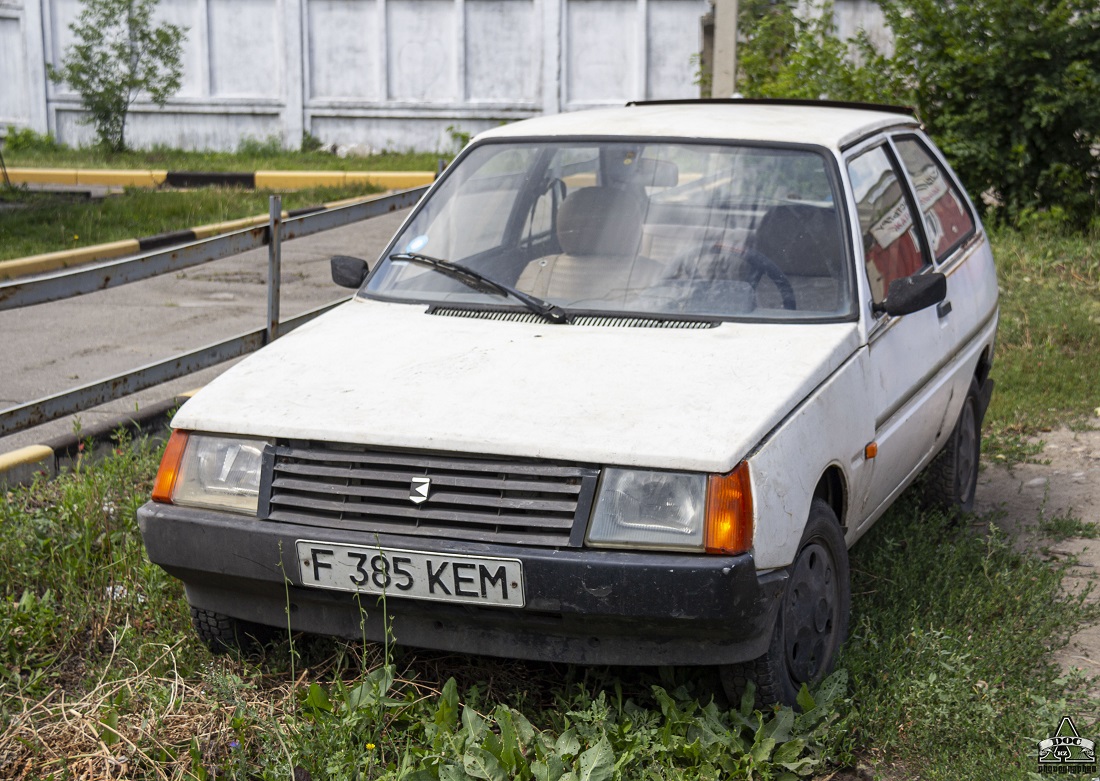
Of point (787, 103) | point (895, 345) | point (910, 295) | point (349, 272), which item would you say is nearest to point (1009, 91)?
point (787, 103)

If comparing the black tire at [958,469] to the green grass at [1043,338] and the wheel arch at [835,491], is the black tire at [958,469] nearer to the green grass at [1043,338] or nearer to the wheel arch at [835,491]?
the green grass at [1043,338]

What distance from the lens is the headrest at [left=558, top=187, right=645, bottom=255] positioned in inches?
156

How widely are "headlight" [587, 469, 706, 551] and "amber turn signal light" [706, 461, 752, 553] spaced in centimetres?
4

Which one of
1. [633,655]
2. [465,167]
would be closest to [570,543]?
[633,655]

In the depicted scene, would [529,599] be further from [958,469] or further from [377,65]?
[377,65]

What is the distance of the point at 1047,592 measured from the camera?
4.11 meters

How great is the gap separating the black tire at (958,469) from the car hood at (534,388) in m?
1.46

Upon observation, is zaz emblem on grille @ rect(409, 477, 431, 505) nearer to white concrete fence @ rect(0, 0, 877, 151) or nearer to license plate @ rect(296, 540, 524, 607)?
license plate @ rect(296, 540, 524, 607)

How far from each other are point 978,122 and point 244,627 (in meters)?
7.92

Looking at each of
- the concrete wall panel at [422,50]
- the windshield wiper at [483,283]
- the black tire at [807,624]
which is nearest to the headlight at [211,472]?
the windshield wiper at [483,283]

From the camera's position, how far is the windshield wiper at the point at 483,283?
371cm

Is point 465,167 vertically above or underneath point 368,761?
above

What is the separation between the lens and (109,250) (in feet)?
33.2

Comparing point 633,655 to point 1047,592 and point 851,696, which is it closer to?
point 851,696
